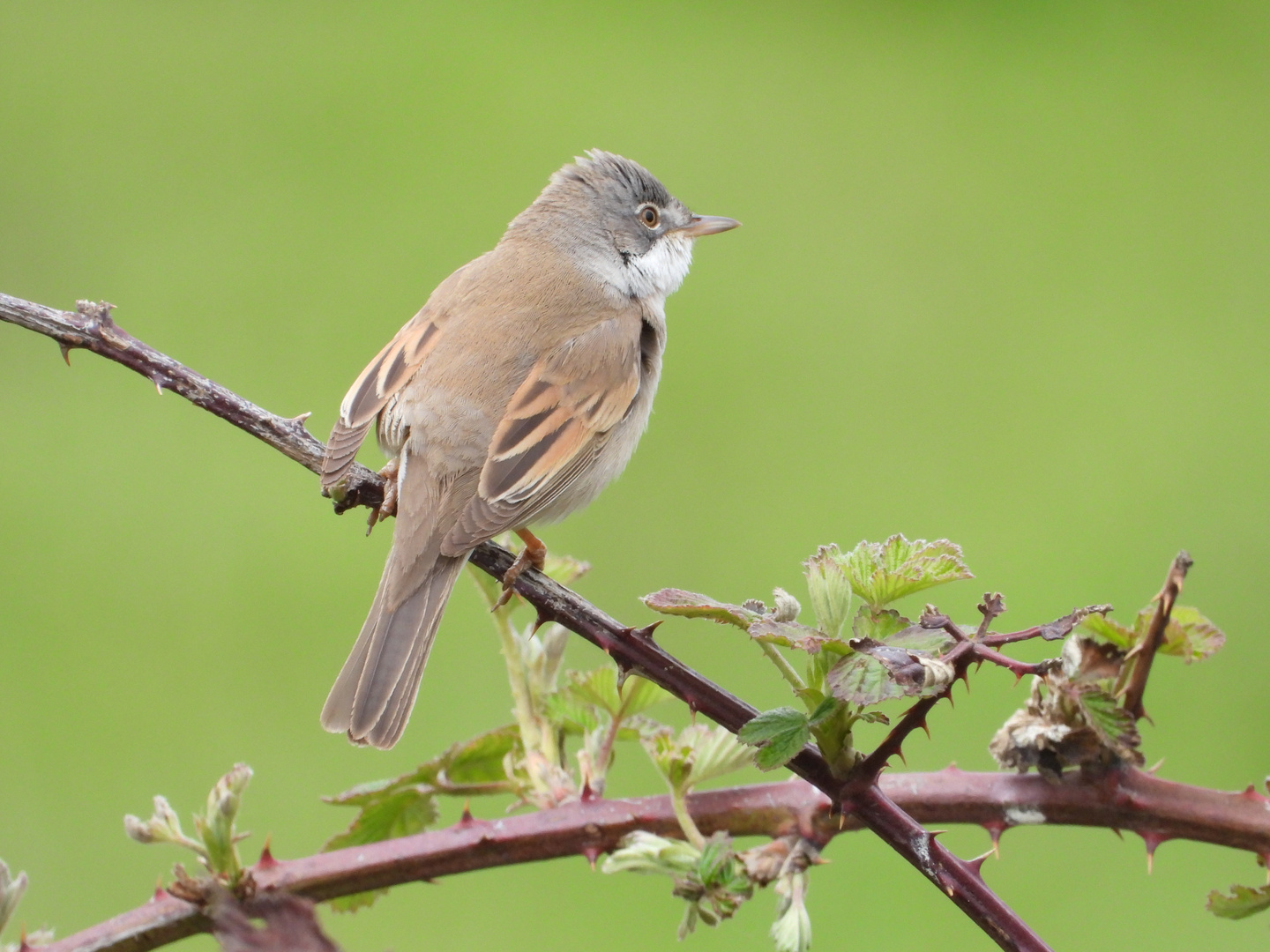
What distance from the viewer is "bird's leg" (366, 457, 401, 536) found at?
235 cm

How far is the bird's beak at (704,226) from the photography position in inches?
153

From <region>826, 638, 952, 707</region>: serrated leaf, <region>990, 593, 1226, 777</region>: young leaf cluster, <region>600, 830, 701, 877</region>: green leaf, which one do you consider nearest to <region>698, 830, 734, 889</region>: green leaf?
A: <region>600, 830, 701, 877</region>: green leaf

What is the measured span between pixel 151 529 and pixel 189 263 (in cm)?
122

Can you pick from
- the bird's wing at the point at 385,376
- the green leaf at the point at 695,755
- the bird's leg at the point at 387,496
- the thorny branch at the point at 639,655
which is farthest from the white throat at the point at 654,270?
the green leaf at the point at 695,755

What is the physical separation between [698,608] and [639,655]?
0.73 ft

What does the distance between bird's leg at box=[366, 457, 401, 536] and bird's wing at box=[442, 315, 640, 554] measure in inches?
5.0

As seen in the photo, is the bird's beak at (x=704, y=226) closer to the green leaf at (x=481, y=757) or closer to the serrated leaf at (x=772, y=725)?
the green leaf at (x=481, y=757)

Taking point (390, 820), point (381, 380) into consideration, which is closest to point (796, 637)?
point (390, 820)

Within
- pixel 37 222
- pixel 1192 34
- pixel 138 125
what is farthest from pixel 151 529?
pixel 1192 34

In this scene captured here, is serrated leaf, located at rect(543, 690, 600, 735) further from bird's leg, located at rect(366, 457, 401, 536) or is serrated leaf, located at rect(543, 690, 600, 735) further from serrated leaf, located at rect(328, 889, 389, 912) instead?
bird's leg, located at rect(366, 457, 401, 536)

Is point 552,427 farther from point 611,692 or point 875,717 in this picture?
point 875,717

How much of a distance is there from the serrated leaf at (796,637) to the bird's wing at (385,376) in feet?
3.78

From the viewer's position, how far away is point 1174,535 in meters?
4.88

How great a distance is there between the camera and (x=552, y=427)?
2736 millimetres
